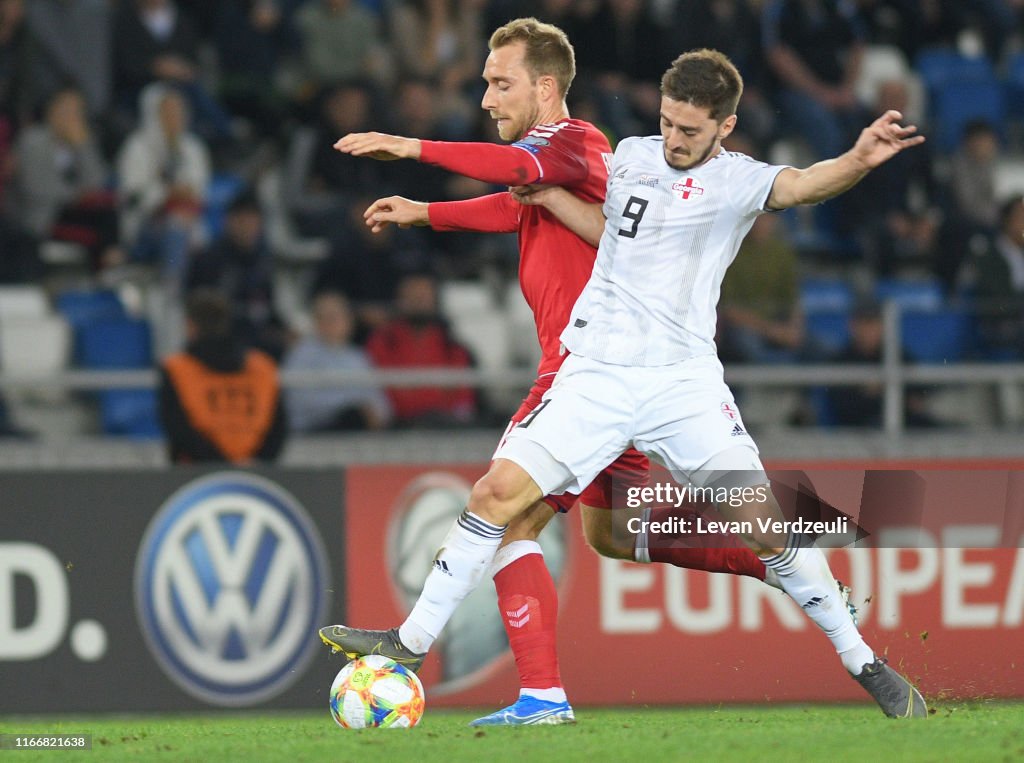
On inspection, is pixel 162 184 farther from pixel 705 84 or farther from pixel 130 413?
pixel 705 84

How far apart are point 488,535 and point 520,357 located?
465 cm

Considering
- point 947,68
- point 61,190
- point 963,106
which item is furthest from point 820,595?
point 947,68

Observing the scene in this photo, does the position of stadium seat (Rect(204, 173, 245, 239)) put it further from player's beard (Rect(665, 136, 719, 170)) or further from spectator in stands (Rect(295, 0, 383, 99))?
player's beard (Rect(665, 136, 719, 170))

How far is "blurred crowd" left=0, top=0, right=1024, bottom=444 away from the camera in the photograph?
10.3m

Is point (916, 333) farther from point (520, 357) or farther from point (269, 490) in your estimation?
point (269, 490)

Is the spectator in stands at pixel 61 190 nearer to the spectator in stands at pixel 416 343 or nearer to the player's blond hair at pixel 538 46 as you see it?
the spectator in stands at pixel 416 343

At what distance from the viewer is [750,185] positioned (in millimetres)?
5840

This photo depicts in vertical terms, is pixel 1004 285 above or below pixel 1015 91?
below

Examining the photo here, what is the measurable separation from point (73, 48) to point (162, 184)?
130 cm

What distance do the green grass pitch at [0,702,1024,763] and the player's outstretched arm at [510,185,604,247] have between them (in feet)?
5.66

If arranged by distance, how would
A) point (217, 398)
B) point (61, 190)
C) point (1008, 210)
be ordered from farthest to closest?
point (1008, 210), point (61, 190), point (217, 398)

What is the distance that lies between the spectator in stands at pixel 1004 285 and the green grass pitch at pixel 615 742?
3.91 metres

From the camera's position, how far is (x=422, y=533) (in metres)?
9.00

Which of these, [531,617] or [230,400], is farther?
[230,400]
